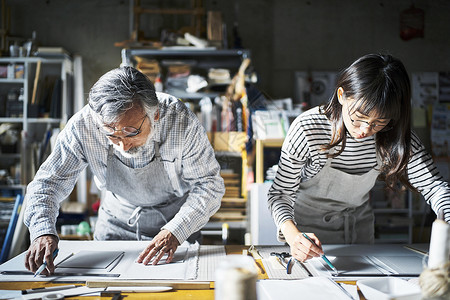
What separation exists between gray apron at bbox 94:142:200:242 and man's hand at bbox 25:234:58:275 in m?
0.37

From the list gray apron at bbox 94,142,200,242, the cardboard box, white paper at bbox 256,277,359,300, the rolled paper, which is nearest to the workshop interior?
the cardboard box

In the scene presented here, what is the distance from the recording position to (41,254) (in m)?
1.32

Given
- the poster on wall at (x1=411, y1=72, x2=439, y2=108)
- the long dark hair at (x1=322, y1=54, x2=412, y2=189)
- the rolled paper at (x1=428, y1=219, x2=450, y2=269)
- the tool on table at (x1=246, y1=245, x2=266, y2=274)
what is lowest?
the tool on table at (x1=246, y1=245, x2=266, y2=274)

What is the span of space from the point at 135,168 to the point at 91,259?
0.41 m

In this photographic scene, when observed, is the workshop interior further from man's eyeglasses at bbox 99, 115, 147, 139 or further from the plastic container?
the plastic container

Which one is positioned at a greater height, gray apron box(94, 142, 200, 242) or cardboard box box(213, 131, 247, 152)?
cardboard box box(213, 131, 247, 152)

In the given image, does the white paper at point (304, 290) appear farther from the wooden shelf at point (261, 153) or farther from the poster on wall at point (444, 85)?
the poster on wall at point (444, 85)

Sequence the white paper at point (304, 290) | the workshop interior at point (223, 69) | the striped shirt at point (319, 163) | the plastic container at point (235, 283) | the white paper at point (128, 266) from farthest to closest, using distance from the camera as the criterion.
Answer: the workshop interior at point (223, 69) < the striped shirt at point (319, 163) < the white paper at point (128, 266) < the white paper at point (304, 290) < the plastic container at point (235, 283)

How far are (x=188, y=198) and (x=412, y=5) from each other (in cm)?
381

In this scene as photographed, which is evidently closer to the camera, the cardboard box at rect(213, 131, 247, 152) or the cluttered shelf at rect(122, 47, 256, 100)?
the cardboard box at rect(213, 131, 247, 152)

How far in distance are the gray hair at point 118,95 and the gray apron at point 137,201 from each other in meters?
0.27

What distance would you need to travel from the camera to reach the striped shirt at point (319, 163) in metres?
1.53

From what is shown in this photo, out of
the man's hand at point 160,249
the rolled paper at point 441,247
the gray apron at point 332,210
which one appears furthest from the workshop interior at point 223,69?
the rolled paper at point 441,247

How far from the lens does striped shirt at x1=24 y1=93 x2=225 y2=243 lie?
5.08ft
